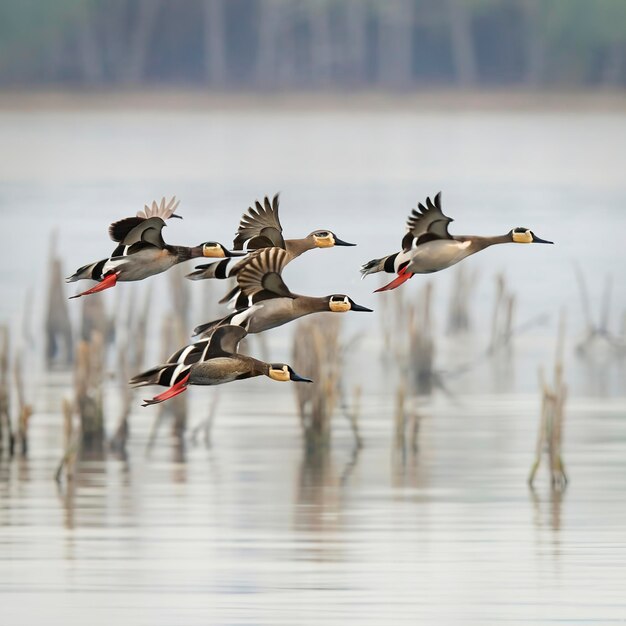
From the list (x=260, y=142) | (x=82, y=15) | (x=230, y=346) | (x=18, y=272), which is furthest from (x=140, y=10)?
(x=230, y=346)

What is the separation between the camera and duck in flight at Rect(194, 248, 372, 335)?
215 inches

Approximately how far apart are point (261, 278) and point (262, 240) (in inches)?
6.9

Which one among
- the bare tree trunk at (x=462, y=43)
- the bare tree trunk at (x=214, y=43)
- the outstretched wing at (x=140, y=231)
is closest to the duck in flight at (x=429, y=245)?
the outstretched wing at (x=140, y=231)

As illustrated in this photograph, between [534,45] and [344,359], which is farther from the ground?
[534,45]

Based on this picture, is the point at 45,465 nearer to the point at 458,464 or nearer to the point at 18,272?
the point at 458,464

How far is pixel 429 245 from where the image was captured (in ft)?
18.2

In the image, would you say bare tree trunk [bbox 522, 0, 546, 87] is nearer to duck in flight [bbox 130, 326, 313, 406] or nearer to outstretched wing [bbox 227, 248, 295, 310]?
outstretched wing [bbox 227, 248, 295, 310]

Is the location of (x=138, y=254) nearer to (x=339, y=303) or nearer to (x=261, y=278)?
(x=261, y=278)

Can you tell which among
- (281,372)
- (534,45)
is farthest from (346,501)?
(534,45)

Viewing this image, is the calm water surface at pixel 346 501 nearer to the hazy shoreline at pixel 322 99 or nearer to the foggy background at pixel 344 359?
the foggy background at pixel 344 359

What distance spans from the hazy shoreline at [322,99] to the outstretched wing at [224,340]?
51789 millimetres

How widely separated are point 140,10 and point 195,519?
4858cm

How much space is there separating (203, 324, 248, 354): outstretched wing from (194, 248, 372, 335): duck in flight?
28mm

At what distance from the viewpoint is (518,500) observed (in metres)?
16.3
